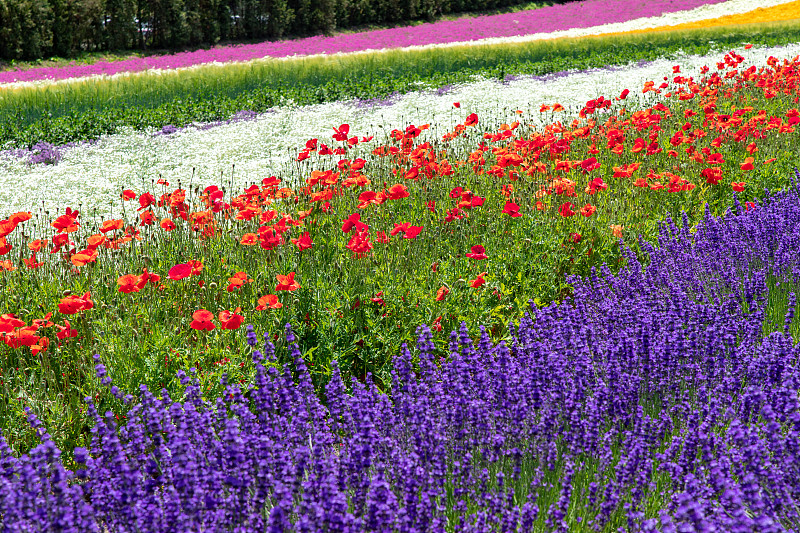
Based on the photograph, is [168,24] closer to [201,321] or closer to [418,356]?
[418,356]

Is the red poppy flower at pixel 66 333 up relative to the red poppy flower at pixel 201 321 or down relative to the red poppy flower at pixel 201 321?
down

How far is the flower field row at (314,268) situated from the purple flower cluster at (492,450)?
59 cm

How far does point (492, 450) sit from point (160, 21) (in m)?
30.6

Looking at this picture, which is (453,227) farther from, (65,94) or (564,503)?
(65,94)

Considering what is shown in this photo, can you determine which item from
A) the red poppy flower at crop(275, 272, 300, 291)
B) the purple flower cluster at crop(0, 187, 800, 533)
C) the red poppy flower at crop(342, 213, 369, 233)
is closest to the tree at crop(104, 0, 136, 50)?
the red poppy flower at crop(342, 213, 369, 233)

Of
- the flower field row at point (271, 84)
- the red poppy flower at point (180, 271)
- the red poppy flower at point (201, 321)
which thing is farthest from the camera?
the flower field row at point (271, 84)

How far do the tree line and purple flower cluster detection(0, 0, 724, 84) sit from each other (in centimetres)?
197

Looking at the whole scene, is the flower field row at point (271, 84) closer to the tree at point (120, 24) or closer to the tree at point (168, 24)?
the tree at point (168, 24)

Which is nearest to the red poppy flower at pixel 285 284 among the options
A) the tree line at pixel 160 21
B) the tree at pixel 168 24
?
the tree line at pixel 160 21

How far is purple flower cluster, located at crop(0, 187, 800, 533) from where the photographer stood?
2023 millimetres

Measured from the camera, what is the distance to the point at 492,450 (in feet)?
8.42

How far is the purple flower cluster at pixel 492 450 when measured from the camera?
2.02 m

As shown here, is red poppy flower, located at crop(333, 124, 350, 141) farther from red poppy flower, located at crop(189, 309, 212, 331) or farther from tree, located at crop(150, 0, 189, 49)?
tree, located at crop(150, 0, 189, 49)

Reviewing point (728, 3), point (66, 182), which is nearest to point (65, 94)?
point (66, 182)
